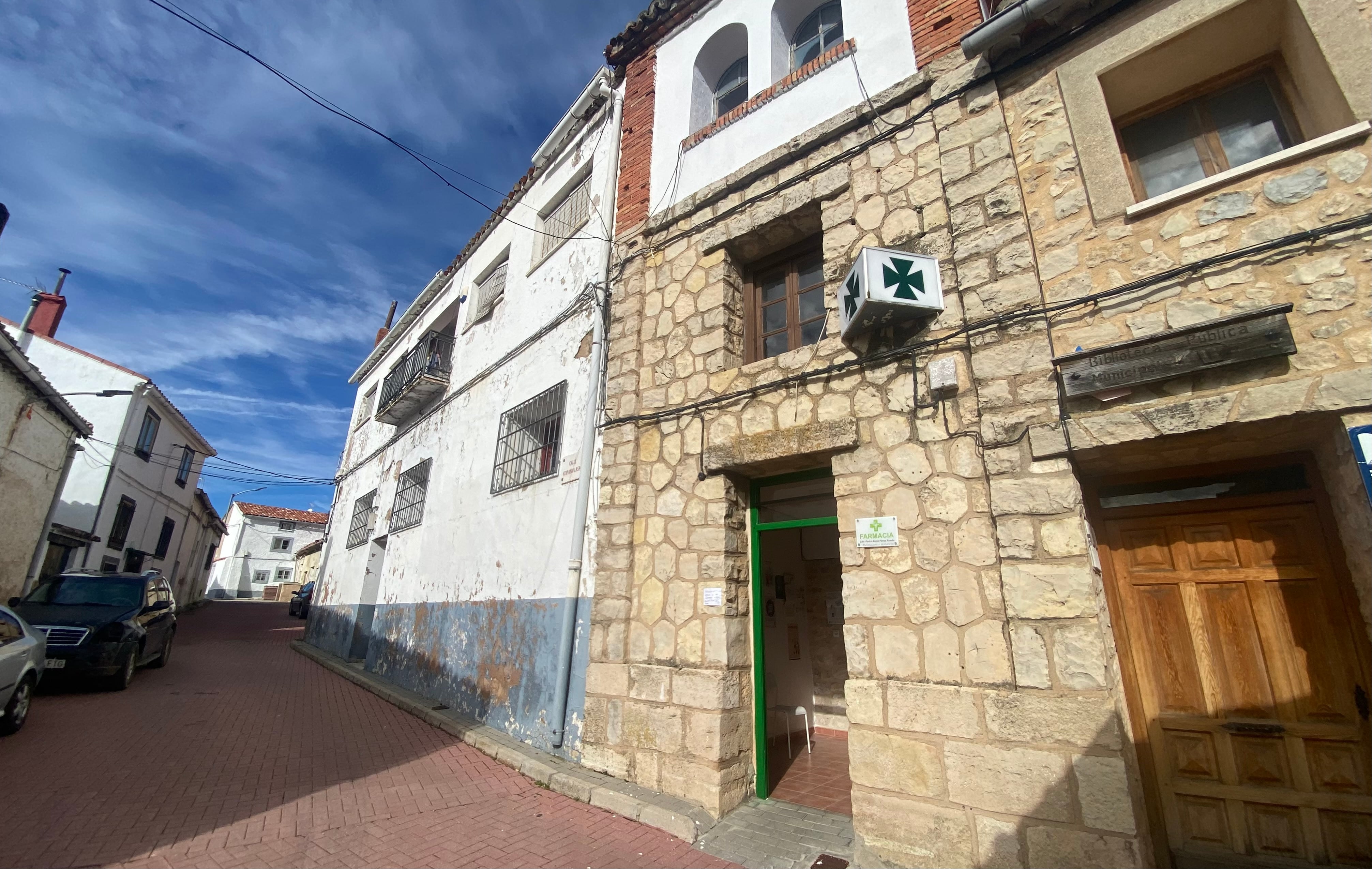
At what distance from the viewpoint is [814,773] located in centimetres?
539

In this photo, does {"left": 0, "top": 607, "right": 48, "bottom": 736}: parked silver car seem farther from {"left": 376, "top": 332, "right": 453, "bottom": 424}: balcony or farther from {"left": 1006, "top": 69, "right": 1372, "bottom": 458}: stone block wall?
{"left": 1006, "top": 69, "right": 1372, "bottom": 458}: stone block wall

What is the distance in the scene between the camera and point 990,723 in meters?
3.27

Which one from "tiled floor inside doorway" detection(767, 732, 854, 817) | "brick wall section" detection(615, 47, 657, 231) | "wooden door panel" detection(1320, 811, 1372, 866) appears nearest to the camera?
A: "wooden door panel" detection(1320, 811, 1372, 866)

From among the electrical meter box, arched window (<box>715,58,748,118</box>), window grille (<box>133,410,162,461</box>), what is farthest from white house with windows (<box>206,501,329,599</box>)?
the electrical meter box

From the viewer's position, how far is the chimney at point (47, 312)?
16.2 m

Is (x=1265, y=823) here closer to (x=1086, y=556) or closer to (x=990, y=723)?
(x=990, y=723)

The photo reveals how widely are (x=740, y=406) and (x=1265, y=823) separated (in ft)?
13.1

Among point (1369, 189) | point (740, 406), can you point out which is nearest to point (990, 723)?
point (740, 406)

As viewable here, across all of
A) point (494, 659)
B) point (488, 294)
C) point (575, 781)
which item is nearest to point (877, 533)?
point (575, 781)

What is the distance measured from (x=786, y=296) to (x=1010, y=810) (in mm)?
4236

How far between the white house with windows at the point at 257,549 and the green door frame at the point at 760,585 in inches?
1852

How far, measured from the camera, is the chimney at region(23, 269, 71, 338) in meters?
16.2

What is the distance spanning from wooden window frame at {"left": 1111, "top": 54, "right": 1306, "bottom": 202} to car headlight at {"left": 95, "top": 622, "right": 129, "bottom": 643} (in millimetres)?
12186

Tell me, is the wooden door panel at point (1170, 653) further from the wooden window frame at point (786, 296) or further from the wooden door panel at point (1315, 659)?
the wooden window frame at point (786, 296)
